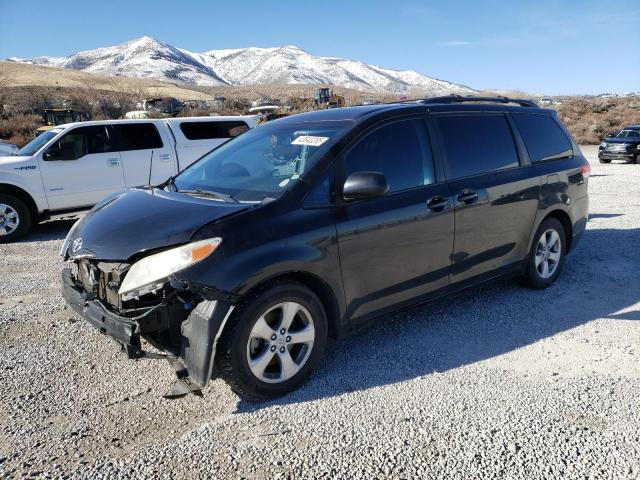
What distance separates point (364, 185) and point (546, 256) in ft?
8.95

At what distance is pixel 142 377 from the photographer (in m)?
3.46

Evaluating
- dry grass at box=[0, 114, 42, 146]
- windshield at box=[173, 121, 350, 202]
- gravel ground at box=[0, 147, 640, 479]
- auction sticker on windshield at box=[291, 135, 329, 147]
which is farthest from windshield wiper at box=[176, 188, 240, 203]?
dry grass at box=[0, 114, 42, 146]

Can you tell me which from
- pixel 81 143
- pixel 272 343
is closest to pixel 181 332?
pixel 272 343

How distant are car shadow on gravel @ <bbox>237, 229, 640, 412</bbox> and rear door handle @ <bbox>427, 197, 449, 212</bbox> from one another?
780 millimetres

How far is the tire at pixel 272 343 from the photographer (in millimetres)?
2920

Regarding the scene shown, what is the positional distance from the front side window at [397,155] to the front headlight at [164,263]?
1.14 meters

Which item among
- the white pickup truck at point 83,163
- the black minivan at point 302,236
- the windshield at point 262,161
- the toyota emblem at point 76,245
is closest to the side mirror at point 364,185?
the black minivan at point 302,236

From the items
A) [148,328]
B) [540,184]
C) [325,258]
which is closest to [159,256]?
[148,328]

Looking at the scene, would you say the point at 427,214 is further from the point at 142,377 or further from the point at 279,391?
the point at 142,377

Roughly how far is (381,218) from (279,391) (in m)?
1.32

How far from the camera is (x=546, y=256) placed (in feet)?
16.6

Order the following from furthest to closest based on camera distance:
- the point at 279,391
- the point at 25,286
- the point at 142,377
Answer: the point at 25,286 → the point at 142,377 → the point at 279,391

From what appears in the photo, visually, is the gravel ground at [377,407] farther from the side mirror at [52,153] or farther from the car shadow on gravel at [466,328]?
the side mirror at [52,153]

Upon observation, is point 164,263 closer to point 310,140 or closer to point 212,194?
point 212,194
